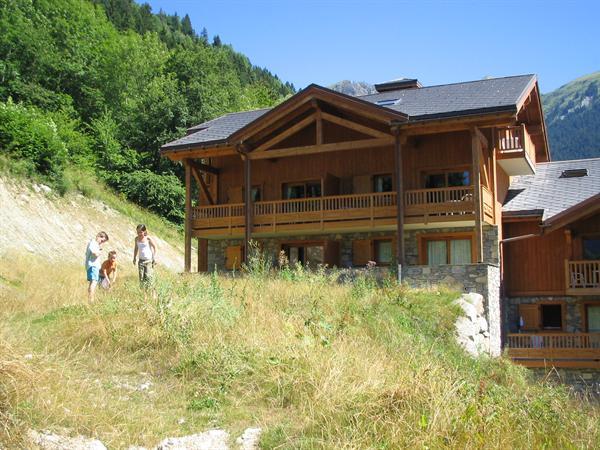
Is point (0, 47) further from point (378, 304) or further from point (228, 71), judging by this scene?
point (378, 304)

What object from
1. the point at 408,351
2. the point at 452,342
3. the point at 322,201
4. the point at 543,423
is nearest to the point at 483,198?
the point at 322,201

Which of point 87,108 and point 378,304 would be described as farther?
point 87,108

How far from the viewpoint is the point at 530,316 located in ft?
77.0

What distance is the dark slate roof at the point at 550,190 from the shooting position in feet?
78.8

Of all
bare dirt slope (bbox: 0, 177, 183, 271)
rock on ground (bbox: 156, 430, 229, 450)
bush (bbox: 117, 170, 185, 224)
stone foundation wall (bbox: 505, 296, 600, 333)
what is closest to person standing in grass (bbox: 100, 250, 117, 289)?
bare dirt slope (bbox: 0, 177, 183, 271)

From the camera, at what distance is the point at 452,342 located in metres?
14.2

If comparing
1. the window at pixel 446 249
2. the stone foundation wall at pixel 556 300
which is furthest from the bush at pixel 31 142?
the stone foundation wall at pixel 556 300

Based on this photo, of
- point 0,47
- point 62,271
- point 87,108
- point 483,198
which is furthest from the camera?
point 87,108

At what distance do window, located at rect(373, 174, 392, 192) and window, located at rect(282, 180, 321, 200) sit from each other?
2298 millimetres

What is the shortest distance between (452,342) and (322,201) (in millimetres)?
10464

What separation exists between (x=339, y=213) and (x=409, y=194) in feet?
8.27

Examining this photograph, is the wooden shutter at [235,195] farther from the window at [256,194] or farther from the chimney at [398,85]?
the chimney at [398,85]

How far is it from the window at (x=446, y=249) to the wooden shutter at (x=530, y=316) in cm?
292

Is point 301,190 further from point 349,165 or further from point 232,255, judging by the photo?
point 232,255
